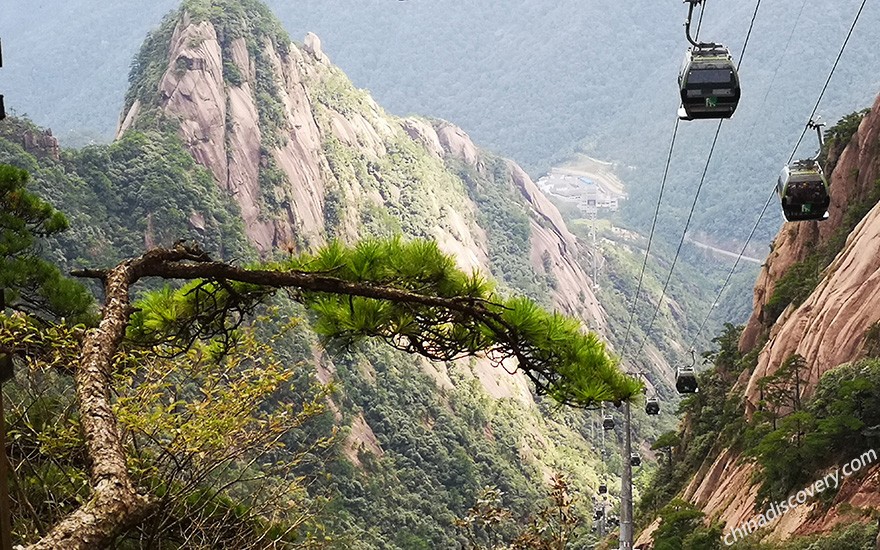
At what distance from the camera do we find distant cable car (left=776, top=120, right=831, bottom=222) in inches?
467

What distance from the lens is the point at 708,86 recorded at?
34.3ft

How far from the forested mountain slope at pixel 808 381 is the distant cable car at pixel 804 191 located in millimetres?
3924

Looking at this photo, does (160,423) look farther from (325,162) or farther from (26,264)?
(325,162)

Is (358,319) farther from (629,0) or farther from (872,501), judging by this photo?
(629,0)

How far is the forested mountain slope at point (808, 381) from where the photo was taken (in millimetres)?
14922

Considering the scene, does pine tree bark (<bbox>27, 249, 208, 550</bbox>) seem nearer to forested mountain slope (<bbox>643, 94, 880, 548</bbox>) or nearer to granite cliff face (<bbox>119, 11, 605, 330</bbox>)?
forested mountain slope (<bbox>643, 94, 880, 548</bbox>)

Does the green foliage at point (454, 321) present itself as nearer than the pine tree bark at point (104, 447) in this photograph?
No

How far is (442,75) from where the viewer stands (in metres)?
153

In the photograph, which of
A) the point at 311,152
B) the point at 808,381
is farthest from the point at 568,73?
the point at 808,381

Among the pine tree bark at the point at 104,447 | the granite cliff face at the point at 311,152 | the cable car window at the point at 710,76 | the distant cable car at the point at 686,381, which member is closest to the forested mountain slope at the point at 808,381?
the distant cable car at the point at 686,381

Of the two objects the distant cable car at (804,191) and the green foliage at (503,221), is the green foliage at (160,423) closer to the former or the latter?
the distant cable car at (804,191)

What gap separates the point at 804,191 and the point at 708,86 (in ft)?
7.62

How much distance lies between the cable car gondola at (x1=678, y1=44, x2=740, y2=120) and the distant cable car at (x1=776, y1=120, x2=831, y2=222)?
1.86 m

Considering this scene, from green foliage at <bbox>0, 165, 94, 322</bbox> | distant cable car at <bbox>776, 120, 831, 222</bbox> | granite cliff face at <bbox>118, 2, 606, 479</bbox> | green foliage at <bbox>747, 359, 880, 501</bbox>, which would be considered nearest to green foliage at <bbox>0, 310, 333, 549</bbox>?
green foliage at <bbox>0, 165, 94, 322</bbox>
